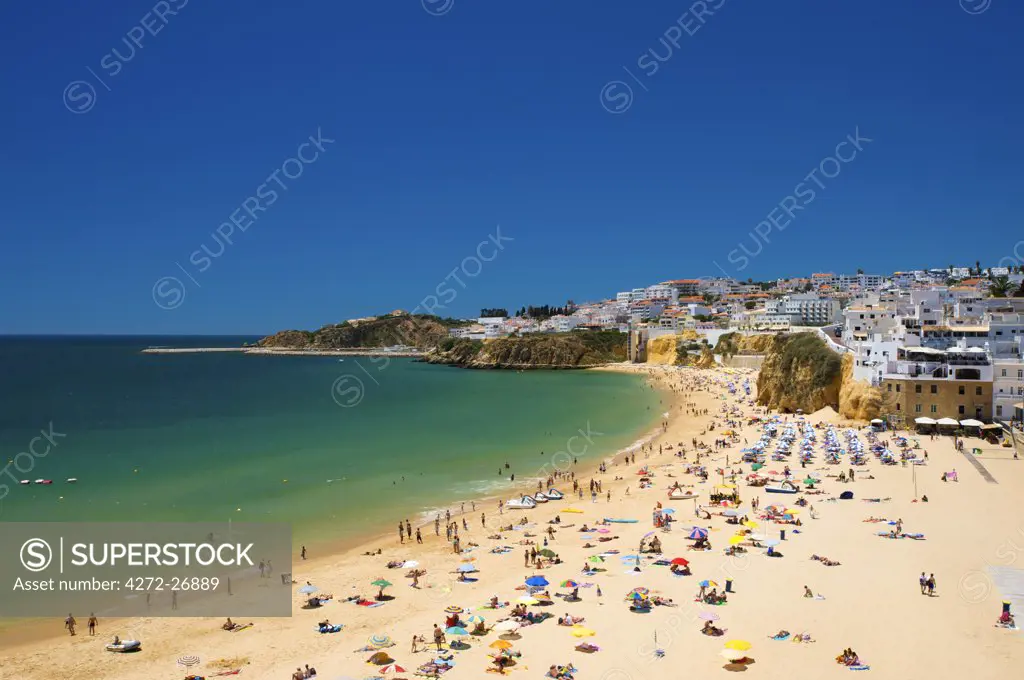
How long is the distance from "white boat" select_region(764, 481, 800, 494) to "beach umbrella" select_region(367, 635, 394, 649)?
15586 millimetres

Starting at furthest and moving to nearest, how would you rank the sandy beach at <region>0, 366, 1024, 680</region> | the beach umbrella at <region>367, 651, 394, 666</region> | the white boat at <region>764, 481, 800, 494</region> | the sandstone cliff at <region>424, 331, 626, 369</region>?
the sandstone cliff at <region>424, 331, 626, 369</region> → the white boat at <region>764, 481, 800, 494</region> → the beach umbrella at <region>367, 651, 394, 666</region> → the sandy beach at <region>0, 366, 1024, 680</region>

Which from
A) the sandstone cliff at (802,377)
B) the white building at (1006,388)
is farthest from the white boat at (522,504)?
the sandstone cliff at (802,377)

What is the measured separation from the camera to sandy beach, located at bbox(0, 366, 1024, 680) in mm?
11570

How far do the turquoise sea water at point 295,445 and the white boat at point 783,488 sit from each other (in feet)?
31.2

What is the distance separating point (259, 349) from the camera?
170 meters

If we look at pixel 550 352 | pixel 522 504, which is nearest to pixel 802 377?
pixel 522 504

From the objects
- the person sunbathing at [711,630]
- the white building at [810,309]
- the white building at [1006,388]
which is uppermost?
the white building at [810,309]

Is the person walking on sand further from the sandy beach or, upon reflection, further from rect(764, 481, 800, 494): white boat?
rect(764, 481, 800, 494): white boat

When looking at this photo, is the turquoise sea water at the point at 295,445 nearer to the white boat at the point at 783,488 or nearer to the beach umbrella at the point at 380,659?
the beach umbrella at the point at 380,659

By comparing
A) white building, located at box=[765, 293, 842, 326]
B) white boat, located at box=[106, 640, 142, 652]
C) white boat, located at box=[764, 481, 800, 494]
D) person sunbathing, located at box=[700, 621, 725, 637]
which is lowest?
white boat, located at box=[106, 640, 142, 652]

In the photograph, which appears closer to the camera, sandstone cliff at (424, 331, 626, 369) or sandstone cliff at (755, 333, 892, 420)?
sandstone cliff at (755, 333, 892, 420)

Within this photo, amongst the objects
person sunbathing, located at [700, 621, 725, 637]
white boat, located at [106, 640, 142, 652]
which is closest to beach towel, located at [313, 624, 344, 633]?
white boat, located at [106, 640, 142, 652]

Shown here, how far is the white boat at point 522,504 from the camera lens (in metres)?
23.0

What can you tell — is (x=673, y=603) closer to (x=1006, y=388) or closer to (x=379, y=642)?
(x=379, y=642)
